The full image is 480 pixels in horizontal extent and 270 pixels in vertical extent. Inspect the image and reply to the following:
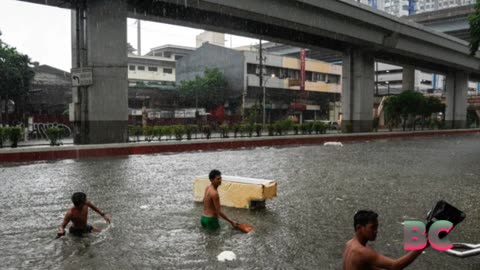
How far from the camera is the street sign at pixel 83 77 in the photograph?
2033 cm

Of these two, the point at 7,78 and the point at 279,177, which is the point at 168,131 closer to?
the point at 279,177

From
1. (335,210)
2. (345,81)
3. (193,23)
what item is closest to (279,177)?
(335,210)

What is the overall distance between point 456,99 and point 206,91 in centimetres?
2890

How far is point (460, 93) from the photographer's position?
51094mm

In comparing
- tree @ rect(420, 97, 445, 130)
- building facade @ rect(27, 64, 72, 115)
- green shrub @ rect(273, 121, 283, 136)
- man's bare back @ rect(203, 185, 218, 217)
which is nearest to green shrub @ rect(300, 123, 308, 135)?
green shrub @ rect(273, 121, 283, 136)

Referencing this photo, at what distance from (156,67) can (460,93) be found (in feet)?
147

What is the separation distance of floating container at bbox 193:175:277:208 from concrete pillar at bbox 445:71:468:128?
48.1 meters

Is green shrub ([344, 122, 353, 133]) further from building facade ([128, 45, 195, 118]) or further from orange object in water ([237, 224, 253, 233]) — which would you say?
orange object in water ([237, 224, 253, 233])

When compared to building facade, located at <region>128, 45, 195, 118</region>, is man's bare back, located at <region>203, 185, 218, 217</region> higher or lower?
lower

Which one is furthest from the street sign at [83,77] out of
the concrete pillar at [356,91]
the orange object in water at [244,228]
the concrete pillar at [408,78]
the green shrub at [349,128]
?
the concrete pillar at [408,78]

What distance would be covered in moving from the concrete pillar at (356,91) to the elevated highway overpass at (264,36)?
0.08m

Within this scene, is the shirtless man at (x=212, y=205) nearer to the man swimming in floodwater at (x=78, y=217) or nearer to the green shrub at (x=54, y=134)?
the man swimming in floodwater at (x=78, y=217)

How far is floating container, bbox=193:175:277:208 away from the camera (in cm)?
866

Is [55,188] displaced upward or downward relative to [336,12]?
→ downward
